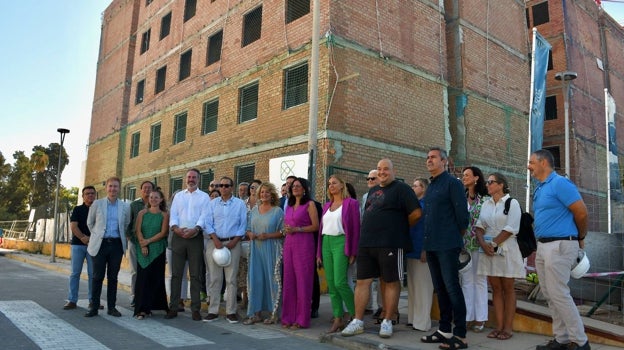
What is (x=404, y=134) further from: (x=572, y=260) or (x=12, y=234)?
(x=12, y=234)

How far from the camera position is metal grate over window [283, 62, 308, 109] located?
12.2 meters

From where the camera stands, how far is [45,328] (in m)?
5.40

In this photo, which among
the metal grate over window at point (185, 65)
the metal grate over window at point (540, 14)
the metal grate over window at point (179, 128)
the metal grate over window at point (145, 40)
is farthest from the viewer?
the metal grate over window at point (540, 14)

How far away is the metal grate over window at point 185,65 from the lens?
17752 mm

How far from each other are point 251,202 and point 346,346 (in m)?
3.42

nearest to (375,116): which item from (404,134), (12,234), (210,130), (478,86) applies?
(404,134)

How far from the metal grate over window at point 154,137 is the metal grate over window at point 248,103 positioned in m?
6.31

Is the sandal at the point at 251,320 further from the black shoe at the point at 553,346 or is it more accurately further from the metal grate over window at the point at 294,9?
the metal grate over window at the point at 294,9

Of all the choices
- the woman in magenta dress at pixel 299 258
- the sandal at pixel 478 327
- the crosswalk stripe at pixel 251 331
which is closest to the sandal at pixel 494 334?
the sandal at pixel 478 327

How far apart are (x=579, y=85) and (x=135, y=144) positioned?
20.9 m

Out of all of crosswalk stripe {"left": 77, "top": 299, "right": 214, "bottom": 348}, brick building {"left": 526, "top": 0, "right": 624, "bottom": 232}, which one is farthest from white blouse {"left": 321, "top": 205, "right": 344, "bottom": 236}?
brick building {"left": 526, "top": 0, "right": 624, "bottom": 232}

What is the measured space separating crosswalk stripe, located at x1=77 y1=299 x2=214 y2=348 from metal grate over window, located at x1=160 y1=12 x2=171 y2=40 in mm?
15985

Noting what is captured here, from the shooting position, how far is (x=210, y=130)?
15.8 m

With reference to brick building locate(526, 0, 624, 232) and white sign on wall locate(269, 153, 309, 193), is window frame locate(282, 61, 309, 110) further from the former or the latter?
brick building locate(526, 0, 624, 232)
